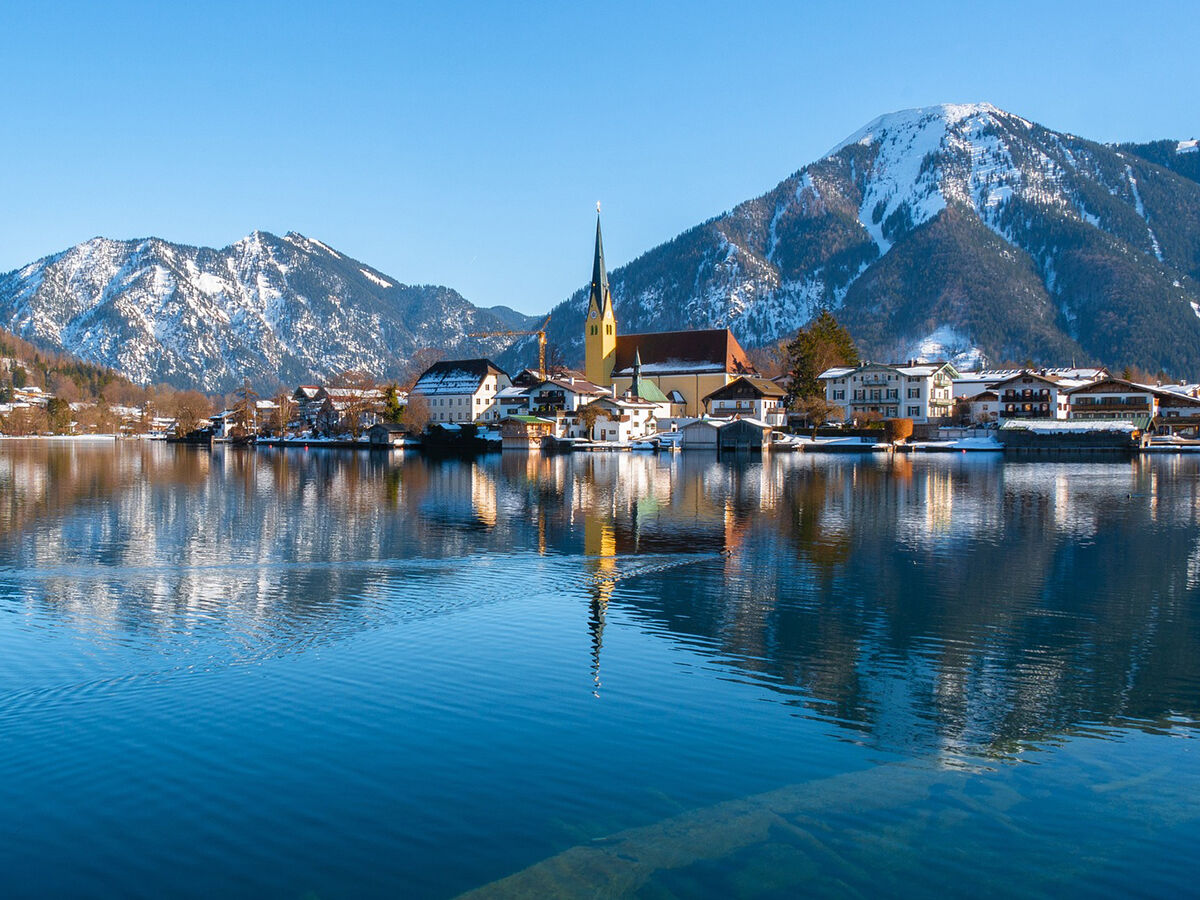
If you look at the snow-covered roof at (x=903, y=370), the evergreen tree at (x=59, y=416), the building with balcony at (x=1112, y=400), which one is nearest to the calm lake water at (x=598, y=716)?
the building with balcony at (x=1112, y=400)

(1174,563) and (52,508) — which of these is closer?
(1174,563)

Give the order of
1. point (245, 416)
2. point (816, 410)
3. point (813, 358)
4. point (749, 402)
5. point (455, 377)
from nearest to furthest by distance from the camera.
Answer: point (816, 410)
point (749, 402)
point (813, 358)
point (455, 377)
point (245, 416)

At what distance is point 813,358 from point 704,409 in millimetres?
21416

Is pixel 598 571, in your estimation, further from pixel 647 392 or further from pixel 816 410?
pixel 647 392

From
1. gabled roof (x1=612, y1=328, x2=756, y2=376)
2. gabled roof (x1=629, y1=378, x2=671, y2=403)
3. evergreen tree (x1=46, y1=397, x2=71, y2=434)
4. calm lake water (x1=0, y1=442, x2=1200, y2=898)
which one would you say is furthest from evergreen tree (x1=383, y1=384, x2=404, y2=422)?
calm lake water (x1=0, y1=442, x2=1200, y2=898)

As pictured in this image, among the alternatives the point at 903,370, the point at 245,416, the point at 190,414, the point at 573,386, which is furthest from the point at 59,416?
the point at 903,370

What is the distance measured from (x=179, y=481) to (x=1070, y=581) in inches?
1918

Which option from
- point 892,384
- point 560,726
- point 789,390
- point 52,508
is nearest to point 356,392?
point 789,390

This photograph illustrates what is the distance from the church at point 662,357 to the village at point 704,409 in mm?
206

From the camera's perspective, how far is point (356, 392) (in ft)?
453

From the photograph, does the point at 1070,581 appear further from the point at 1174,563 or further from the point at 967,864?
the point at 967,864

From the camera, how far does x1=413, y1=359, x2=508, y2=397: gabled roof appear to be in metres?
131

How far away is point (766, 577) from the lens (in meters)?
23.5

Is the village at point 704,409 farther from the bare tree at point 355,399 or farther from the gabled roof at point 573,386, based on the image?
the bare tree at point 355,399
